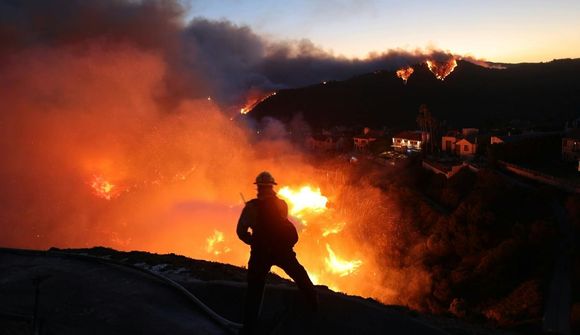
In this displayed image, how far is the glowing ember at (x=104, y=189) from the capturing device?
25.8 metres

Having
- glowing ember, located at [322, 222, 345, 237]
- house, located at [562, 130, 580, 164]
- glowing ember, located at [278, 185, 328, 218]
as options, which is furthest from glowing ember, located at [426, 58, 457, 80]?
glowing ember, located at [278, 185, 328, 218]

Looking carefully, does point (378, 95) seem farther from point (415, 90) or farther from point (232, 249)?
point (232, 249)

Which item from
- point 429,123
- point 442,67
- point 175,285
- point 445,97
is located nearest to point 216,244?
point 175,285

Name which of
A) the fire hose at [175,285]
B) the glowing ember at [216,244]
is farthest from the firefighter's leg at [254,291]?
the glowing ember at [216,244]

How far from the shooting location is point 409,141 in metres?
53.0

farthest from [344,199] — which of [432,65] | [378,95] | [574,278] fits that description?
[378,95]

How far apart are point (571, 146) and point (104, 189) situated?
35.4 meters

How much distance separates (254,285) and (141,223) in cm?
2284

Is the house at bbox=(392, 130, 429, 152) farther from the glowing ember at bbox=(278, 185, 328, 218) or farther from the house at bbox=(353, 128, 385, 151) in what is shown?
the glowing ember at bbox=(278, 185, 328, 218)

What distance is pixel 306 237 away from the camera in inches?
1276

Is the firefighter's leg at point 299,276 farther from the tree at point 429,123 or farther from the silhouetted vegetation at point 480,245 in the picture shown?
the tree at point 429,123

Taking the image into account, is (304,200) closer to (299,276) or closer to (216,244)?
(216,244)

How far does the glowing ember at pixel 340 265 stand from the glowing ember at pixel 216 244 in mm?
7417

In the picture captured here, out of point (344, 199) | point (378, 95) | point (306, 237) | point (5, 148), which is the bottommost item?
point (306, 237)
